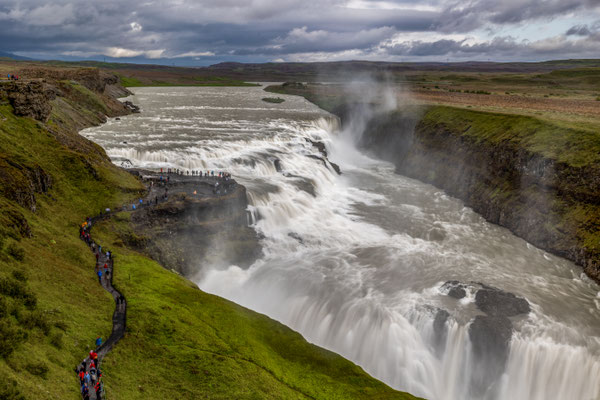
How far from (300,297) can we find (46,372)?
2053cm

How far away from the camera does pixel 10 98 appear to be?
41344 mm

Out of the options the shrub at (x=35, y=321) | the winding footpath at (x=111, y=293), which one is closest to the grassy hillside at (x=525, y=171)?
the winding footpath at (x=111, y=293)

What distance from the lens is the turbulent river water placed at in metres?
27.0

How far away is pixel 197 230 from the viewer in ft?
129

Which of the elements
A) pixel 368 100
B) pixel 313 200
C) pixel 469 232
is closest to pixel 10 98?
pixel 313 200

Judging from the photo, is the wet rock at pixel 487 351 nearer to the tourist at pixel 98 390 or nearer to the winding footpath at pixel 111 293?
the winding footpath at pixel 111 293

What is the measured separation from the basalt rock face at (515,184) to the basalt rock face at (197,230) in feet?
97.3

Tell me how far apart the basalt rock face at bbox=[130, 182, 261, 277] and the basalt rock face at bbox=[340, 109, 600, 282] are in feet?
97.3

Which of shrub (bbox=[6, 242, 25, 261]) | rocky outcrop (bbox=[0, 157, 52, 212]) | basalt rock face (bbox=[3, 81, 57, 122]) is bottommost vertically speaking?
shrub (bbox=[6, 242, 25, 261])

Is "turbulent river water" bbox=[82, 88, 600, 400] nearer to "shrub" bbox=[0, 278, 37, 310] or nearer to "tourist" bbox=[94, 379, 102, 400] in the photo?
"tourist" bbox=[94, 379, 102, 400]

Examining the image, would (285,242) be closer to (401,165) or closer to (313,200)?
(313,200)

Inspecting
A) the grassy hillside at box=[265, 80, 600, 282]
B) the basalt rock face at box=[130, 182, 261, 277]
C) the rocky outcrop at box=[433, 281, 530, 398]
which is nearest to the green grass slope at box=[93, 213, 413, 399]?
the basalt rock face at box=[130, 182, 261, 277]

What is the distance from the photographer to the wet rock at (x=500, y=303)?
100 feet

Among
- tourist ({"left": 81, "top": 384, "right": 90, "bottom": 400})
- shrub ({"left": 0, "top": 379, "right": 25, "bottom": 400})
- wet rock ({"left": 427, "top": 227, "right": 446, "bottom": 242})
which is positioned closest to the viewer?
shrub ({"left": 0, "top": 379, "right": 25, "bottom": 400})
